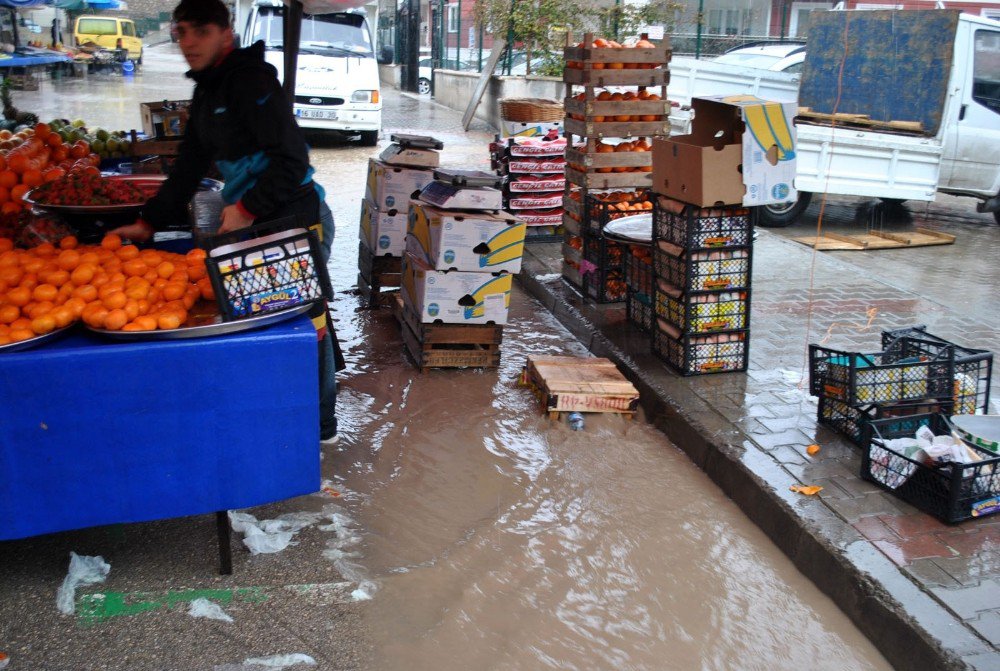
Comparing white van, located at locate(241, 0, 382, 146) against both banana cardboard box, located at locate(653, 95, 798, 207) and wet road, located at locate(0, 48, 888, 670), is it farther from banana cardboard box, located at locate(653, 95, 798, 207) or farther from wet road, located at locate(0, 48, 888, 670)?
wet road, located at locate(0, 48, 888, 670)

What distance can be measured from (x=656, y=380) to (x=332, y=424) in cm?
204

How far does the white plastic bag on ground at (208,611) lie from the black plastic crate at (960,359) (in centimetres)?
360

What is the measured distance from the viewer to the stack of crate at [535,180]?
8.84 metres

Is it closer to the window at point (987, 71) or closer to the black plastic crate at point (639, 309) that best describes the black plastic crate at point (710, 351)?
the black plastic crate at point (639, 309)

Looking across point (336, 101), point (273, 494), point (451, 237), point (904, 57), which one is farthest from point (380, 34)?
point (273, 494)

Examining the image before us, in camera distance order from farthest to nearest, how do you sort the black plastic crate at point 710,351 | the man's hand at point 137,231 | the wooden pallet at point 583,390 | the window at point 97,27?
the window at point 97,27
the black plastic crate at point 710,351
the wooden pallet at point 583,390
the man's hand at point 137,231

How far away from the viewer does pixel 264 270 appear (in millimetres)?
3115

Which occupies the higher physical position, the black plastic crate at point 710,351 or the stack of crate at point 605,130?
the stack of crate at point 605,130

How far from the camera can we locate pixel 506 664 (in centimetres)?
306

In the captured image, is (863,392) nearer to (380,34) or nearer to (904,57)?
(904,57)

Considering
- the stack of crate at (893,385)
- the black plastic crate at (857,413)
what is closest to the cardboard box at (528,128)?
the stack of crate at (893,385)

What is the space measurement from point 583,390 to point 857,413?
1.51 m

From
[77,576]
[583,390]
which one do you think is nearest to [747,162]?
[583,390]

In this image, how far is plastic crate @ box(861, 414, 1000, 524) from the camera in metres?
3.62
